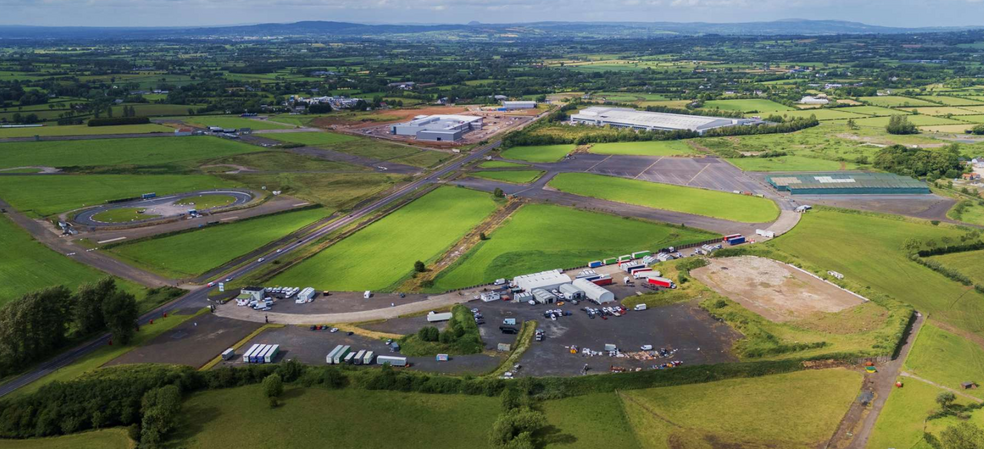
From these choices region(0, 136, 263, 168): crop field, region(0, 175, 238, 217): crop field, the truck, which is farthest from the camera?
region(0, 136, 263, 168): crop field

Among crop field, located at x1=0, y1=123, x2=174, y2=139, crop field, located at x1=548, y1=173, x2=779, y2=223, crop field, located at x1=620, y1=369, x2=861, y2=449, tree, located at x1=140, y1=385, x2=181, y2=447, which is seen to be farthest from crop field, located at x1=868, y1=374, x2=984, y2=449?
crop field, located at x1=0, y1=123, x2=174, y2=139

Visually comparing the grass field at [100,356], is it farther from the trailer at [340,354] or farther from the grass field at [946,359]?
the grass field at [946,359]

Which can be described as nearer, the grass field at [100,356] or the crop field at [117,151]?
the grass field at [100,356]

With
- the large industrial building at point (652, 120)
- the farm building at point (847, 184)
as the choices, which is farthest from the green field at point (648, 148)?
the farm building at point (847, 184)

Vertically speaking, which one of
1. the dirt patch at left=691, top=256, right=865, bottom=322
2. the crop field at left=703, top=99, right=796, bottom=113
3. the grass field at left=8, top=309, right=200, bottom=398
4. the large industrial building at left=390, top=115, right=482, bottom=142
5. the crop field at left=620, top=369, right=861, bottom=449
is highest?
the crop field at left=703, top=99, right=796, bottom=113

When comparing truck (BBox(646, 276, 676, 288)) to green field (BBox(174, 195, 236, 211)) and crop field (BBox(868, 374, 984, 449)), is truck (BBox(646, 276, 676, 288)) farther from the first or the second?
green field (BBox(174, 195, 236, 211))
